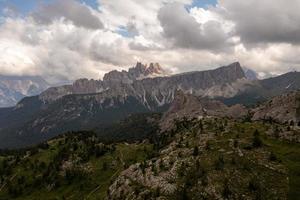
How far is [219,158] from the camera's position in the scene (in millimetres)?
121250

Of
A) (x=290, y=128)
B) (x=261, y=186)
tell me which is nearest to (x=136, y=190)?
(x=261, y=186)

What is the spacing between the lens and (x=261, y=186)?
332 ft

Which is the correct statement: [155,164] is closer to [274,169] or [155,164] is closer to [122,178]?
[122,178]

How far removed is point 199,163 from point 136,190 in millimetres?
20349

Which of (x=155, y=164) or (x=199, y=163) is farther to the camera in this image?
(x=155, y=164)

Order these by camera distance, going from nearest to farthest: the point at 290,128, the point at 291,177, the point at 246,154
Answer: the point at 291,177, the point at 246,154, the point at 290,128

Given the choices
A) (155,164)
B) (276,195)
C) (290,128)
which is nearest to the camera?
(276,195)

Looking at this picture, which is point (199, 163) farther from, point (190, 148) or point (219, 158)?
point (190, 148)

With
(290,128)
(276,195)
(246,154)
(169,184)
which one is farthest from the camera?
(290,128)

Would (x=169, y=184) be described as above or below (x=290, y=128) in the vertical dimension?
below

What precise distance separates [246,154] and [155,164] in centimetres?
3047

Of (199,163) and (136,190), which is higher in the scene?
(199,163)

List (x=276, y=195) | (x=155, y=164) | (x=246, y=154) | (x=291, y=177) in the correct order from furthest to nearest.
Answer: (x=155, y=164), (x=246, y=154), (x=291, y=177), (x=276, y=195)

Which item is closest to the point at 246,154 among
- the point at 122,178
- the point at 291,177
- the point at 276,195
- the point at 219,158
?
the point at 219,158
